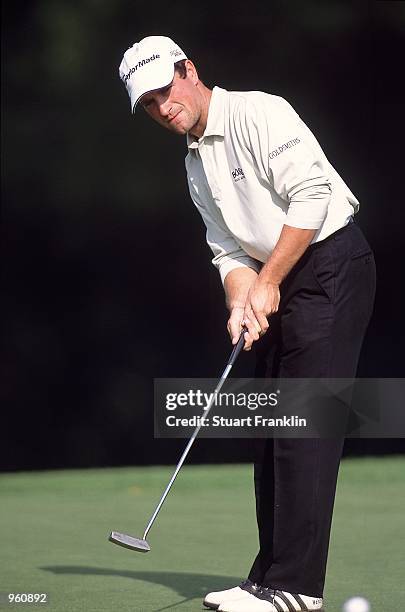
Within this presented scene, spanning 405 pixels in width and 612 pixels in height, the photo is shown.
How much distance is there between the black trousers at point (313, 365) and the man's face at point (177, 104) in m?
0.38

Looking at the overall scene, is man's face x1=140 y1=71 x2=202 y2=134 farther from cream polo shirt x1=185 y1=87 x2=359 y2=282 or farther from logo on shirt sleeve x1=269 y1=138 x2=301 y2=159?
logo on shirt sleeve x1=269 y1=138 x2=301 y2=159

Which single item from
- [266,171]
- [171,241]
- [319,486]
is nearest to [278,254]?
[266,171]

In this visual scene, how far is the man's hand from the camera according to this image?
261cm

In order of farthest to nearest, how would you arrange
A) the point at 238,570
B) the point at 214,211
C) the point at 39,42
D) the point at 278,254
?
the point at 39,42
the point at 238,570
the point at 214,211
the point at 278,254

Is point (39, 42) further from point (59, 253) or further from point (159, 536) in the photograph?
point (159, 536)

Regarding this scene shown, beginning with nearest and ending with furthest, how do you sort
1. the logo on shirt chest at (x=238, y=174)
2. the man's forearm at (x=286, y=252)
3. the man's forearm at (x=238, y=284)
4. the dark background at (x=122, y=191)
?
the man's forearm at (x=286, y=252), the logo on shirt chest at (x=238, y=174), the man's forearm at (x=238, y=284), the dark background at (x=122, y=191)

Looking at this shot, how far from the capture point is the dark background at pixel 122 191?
15.9 ft

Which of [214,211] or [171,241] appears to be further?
[171,241]

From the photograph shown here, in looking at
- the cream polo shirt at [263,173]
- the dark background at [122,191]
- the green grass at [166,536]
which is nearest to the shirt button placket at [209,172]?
the cream polo shirt at [263,173]

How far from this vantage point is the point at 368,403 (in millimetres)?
5172

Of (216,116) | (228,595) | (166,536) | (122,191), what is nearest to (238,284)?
(216,116)

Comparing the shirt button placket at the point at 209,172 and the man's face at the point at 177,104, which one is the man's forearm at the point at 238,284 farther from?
the man's face at the point at 177,104

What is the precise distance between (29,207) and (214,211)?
6.97 feet

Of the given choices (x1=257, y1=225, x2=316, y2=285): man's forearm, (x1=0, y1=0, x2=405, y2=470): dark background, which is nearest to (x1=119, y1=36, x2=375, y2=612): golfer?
(x1=257, y1=225, x2=316, y2=285): man's forearm
